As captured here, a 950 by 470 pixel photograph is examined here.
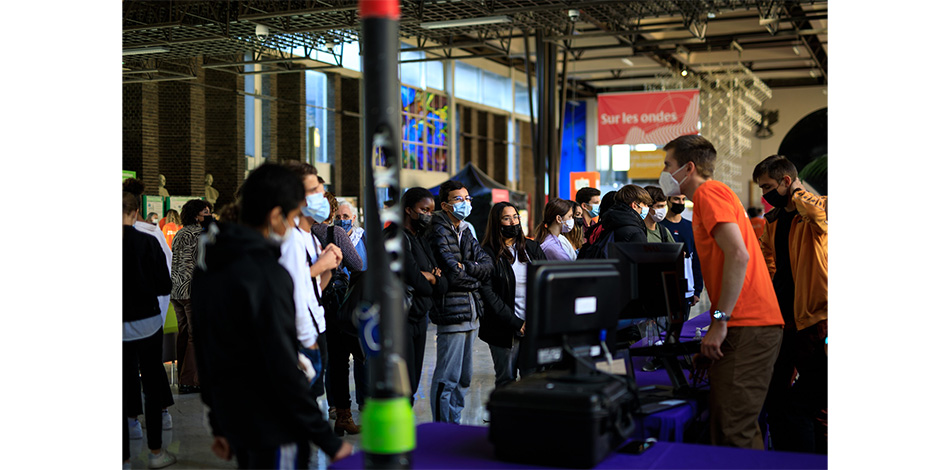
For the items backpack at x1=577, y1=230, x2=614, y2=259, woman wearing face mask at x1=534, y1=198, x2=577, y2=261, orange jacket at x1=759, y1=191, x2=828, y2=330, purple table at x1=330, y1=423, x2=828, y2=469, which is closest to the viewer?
purple table at x1=330, y1=423, x2=828, y2=469

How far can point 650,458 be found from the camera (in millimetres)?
2463

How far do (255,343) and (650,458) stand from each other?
1.17 m

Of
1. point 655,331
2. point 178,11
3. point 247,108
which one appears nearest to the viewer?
point 655,331

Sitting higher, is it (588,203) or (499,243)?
(588,203)

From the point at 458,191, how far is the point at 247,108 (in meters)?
14.6

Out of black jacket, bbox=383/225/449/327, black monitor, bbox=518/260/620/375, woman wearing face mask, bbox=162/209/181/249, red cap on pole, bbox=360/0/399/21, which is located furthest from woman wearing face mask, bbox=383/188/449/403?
woman wearing face mask, bbox=162/209/181/249

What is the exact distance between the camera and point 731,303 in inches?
123

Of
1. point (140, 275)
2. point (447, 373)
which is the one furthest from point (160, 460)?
point (447, 373)

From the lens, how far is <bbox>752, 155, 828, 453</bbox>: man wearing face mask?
156 inches

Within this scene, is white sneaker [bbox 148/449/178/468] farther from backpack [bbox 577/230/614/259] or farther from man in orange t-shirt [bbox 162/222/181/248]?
man in orange t-shirt [bbox 162/222/181/248]

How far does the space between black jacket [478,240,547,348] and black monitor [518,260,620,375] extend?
2183 millimetres

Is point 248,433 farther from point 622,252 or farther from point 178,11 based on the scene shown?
point 178,11

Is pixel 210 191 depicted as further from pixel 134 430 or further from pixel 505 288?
pixel 505 288

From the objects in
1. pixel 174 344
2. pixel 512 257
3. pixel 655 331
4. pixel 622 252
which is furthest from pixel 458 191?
pixel 174 344
